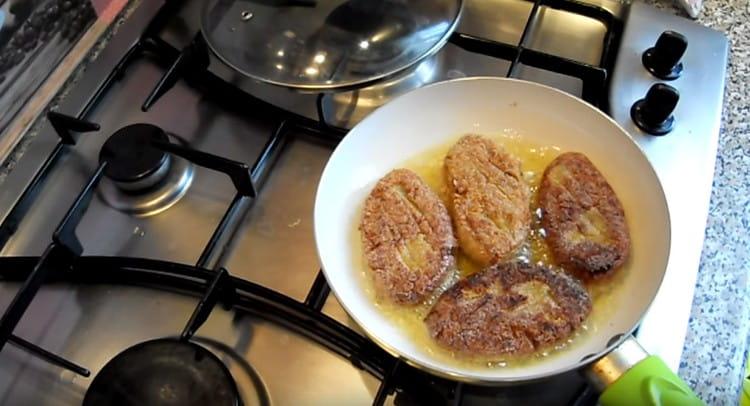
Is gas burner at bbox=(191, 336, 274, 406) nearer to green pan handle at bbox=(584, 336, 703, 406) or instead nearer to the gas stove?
the gas stove

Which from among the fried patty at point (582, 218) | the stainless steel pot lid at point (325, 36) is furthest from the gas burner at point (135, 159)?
the fried patty at point (582, 218)

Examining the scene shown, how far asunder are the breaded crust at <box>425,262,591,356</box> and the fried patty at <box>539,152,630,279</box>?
0.02 meters

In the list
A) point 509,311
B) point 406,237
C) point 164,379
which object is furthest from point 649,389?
point 164,379

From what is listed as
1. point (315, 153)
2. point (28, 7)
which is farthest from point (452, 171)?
point (28, 7)

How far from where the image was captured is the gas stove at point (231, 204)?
0.59 meters

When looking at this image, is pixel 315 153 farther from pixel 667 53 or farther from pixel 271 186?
pixel 667 53

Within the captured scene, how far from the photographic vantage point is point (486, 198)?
638 millimetres

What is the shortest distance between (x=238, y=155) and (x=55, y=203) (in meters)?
0.18

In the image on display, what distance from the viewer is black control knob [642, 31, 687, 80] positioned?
27.3 inches

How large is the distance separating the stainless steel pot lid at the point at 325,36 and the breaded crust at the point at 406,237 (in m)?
0.12

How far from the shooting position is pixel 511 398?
1.87 ft

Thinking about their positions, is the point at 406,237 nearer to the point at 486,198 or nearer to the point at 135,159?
the point at 486,198

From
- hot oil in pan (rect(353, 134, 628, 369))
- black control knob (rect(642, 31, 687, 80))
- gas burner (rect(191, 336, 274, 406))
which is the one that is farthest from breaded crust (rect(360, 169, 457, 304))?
black control knob (rect(642, 31, 687, 80))

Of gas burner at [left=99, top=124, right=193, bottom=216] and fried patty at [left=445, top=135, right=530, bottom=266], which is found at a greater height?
fried patty at [left=445, top=135, right=530, bottom=266]
